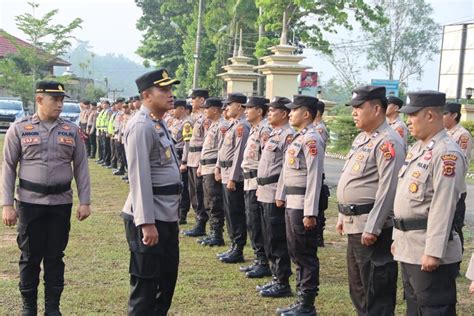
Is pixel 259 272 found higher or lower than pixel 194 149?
lower

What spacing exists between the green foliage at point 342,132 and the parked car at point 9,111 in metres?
12.6

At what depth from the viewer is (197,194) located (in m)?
7.89

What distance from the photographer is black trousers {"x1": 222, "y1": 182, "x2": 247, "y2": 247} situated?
6465mm

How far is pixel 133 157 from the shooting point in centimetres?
365

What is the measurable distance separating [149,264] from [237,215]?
2.86 m

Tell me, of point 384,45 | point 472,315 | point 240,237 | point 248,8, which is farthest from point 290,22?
point 384,45

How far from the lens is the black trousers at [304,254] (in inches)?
186

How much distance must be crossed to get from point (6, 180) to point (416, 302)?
10.3 ft

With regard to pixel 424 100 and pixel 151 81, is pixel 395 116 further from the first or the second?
pixel 151 81

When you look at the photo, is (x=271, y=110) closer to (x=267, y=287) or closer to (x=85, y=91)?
(x=267, y=287)

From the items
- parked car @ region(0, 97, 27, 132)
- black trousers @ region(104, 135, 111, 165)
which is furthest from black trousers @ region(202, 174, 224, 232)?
parked car @ region(0, 97, 27, 132)

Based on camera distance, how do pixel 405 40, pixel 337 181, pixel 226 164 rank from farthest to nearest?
pixel 405 40, pixel 337 181, pixel 226 164

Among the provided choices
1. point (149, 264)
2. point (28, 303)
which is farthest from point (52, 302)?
point (149, 264)

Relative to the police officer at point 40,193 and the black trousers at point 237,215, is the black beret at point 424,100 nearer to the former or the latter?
the police officer at point 40,193
